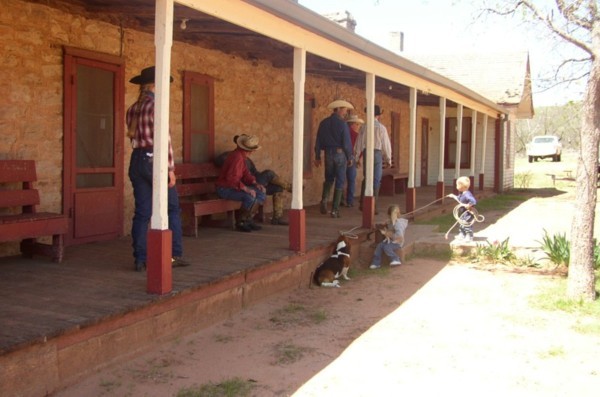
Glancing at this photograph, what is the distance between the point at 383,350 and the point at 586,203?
285cm

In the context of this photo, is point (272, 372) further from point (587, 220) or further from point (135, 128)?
point (587, 220)

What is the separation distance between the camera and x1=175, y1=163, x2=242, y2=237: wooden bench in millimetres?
7434

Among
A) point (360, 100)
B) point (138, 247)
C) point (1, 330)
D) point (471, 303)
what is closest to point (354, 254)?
point (471, 303)

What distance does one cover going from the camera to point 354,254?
26.4 feet

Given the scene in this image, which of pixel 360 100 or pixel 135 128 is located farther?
pixel 360 100

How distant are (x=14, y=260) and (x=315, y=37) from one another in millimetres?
3901

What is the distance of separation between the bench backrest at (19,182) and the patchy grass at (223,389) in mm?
2803

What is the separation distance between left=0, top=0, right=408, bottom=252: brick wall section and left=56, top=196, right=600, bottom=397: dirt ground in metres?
2.53

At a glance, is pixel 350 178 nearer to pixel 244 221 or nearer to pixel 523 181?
pixel 244 221

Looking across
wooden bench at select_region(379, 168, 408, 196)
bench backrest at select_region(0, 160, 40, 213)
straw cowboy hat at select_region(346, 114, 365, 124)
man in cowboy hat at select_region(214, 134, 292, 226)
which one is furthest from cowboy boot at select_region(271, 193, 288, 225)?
wooden bench at select_region(379, 168, 408, 196)

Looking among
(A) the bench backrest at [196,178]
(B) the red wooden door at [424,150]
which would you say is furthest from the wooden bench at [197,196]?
(B) the red wooden door at [424,150]

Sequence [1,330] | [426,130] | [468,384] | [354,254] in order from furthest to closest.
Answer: [426,130]
[354,254]
[468,384]
[1,330]

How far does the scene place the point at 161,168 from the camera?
183 inches

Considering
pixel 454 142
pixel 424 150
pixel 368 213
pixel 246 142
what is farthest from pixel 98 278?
pixel 454 142
